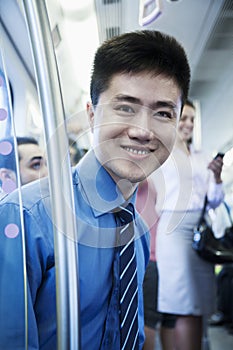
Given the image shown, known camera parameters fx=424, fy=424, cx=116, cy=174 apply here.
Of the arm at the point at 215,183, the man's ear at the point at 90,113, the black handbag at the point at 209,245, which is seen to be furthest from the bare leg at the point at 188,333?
the man's ear at the point at 90,113

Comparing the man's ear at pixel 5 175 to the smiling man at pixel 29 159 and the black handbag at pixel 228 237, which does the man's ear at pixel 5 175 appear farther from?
the black handbag at pixel 228 237

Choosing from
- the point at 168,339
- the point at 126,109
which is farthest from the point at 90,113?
the point at 168,339

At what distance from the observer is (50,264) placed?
0.74m

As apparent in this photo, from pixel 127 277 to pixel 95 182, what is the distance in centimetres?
19

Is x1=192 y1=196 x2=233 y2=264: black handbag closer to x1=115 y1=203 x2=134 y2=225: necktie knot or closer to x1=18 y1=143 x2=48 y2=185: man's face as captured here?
x1=115 y1=203 x2=134 y2=225: necktie knot

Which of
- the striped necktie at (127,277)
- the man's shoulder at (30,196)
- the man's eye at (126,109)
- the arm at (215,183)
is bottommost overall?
the striped necktie at (127,277)

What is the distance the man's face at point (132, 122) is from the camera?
0.74 metres

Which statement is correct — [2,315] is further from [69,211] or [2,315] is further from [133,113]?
[133,113]

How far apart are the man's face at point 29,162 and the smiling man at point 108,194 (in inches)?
1.7

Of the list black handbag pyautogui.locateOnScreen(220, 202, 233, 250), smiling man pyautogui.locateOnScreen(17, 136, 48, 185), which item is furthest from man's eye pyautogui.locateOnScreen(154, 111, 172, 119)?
black handbag pyautogui.locateOnScreen(220, 202, 233, 250)

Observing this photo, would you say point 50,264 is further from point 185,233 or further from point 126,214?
point 185,233

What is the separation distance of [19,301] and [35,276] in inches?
2.0

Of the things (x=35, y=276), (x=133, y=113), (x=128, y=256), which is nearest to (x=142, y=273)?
(x=128, y=256)

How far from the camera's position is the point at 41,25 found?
0.69 m
